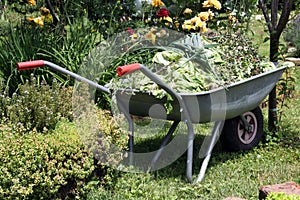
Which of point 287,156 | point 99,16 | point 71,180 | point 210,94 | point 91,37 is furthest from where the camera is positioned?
point 99,16

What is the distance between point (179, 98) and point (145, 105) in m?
0.36

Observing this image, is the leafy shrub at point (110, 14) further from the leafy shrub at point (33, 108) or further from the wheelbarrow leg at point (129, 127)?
the leafy shrub at point (33, 108)

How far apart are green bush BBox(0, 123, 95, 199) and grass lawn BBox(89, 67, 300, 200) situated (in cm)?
28

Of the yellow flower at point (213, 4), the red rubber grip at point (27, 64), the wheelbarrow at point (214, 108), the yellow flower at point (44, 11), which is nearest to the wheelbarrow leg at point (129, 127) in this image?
the wheelbarrow at point (214, 108)

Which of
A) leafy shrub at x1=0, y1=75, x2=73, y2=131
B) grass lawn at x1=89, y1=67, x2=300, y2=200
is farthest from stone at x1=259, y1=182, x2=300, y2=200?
leafy shrub at x1=0, y1=75, x2=73, y2=131

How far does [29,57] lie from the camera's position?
4.49 metres

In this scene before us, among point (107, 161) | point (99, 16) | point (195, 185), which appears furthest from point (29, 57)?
point (195, 185)

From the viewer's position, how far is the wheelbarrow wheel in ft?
13.6

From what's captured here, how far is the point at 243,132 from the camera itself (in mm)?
4301

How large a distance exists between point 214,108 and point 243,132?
2.66 ft

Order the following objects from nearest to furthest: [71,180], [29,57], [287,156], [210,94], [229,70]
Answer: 1. [71,180]
2. [210,94]
3. [229,70]
4. [287,156]
5. [29,57]

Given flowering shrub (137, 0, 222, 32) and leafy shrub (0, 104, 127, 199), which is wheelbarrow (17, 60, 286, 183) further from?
flowering shrub (137, 0, 222, 32)

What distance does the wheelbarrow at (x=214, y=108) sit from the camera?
11.4ft

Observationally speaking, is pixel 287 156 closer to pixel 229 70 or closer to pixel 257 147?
pixel 257 147
